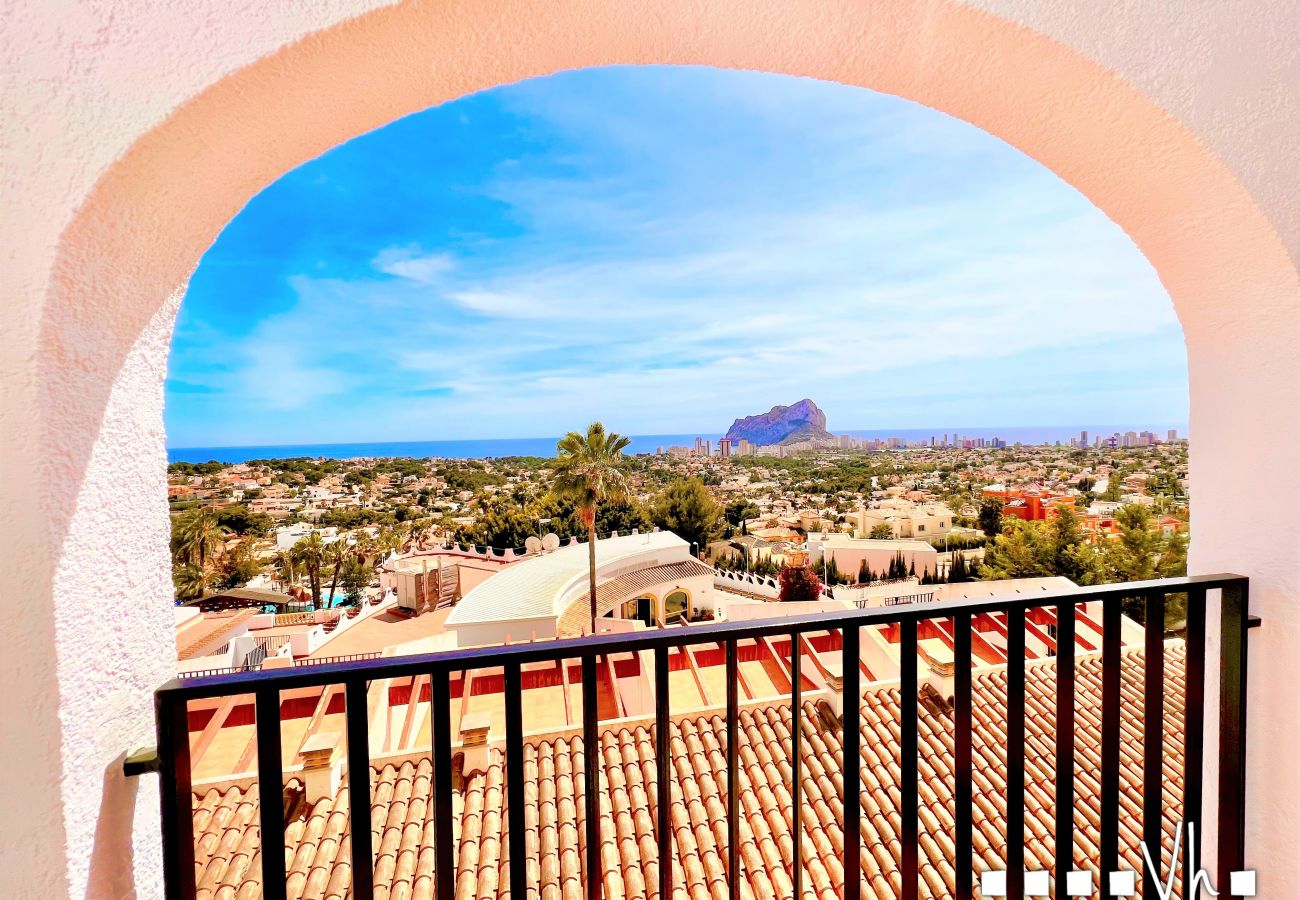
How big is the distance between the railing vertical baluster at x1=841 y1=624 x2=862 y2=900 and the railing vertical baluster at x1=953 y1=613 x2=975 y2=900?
19 cm

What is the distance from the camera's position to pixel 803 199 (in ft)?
51.9

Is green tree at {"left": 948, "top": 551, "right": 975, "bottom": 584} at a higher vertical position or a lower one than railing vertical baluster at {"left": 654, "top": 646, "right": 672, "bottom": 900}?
lower

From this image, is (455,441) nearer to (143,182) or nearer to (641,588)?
(641,588)

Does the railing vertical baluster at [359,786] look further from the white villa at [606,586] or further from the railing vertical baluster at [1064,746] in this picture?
the white villa at [606,586]

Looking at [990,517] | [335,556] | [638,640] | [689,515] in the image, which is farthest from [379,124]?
[990,517]

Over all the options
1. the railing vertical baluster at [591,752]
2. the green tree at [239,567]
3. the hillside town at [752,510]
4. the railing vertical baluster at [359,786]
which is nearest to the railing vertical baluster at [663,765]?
the railing vertical baluster at [591,752]

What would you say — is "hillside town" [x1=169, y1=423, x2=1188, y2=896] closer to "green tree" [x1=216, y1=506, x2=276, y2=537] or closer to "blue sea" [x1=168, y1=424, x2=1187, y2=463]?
"green tree" [x1=216, y1=506, x2=276, y2=537]

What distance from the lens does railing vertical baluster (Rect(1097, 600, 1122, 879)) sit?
1.10 m

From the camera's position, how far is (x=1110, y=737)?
3.67ft

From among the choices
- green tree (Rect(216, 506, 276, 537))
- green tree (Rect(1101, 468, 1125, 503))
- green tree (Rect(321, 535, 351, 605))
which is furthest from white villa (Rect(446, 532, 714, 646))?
green tree (Rect(1101, 468, 1125, 503))

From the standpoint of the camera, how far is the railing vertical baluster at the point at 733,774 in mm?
909

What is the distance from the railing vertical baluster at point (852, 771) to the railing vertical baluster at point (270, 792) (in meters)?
0.99

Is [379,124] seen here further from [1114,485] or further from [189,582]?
[1114,485]

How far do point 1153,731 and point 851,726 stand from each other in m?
0.73
